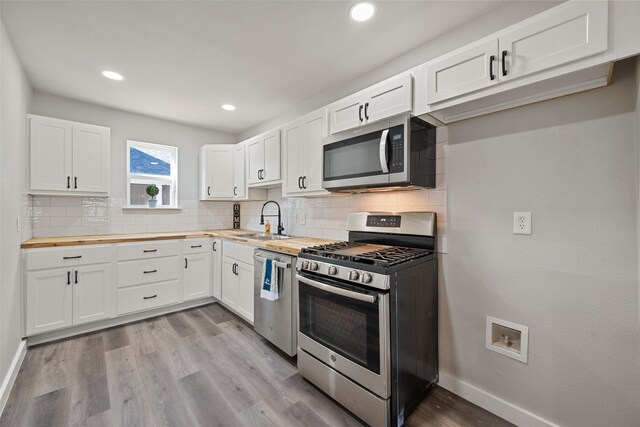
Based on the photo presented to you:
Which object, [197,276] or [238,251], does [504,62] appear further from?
[197,276]

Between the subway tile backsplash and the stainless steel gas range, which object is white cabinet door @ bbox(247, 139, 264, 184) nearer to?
the subway tile backsplash

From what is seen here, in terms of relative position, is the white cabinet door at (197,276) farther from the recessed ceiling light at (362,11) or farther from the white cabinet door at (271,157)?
the recessed ceiling light at (362,11)

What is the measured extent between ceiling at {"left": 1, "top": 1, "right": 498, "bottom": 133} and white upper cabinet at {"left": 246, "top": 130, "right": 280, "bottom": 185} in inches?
19.3

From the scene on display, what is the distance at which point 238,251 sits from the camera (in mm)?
3035

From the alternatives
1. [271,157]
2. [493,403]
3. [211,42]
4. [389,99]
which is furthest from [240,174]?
[493,403]

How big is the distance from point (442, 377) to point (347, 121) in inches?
80.7

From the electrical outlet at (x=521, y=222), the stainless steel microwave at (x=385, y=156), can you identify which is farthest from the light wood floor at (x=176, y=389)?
the stainless steel microwave at (x=385, y=156)

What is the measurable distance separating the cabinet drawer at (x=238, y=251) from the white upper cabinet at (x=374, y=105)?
1.48m

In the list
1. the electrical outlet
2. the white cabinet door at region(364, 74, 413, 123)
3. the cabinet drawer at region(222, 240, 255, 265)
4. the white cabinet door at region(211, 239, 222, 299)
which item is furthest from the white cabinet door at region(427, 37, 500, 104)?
the white cabinet door at region(211, 239, 222, 299)

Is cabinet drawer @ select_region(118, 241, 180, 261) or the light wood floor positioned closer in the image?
the light wood floor

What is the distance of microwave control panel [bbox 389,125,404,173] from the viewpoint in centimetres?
177

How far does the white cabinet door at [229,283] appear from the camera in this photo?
310cm

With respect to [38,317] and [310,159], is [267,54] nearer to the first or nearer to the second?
[310,159]

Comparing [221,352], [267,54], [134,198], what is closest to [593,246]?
[267,54]
